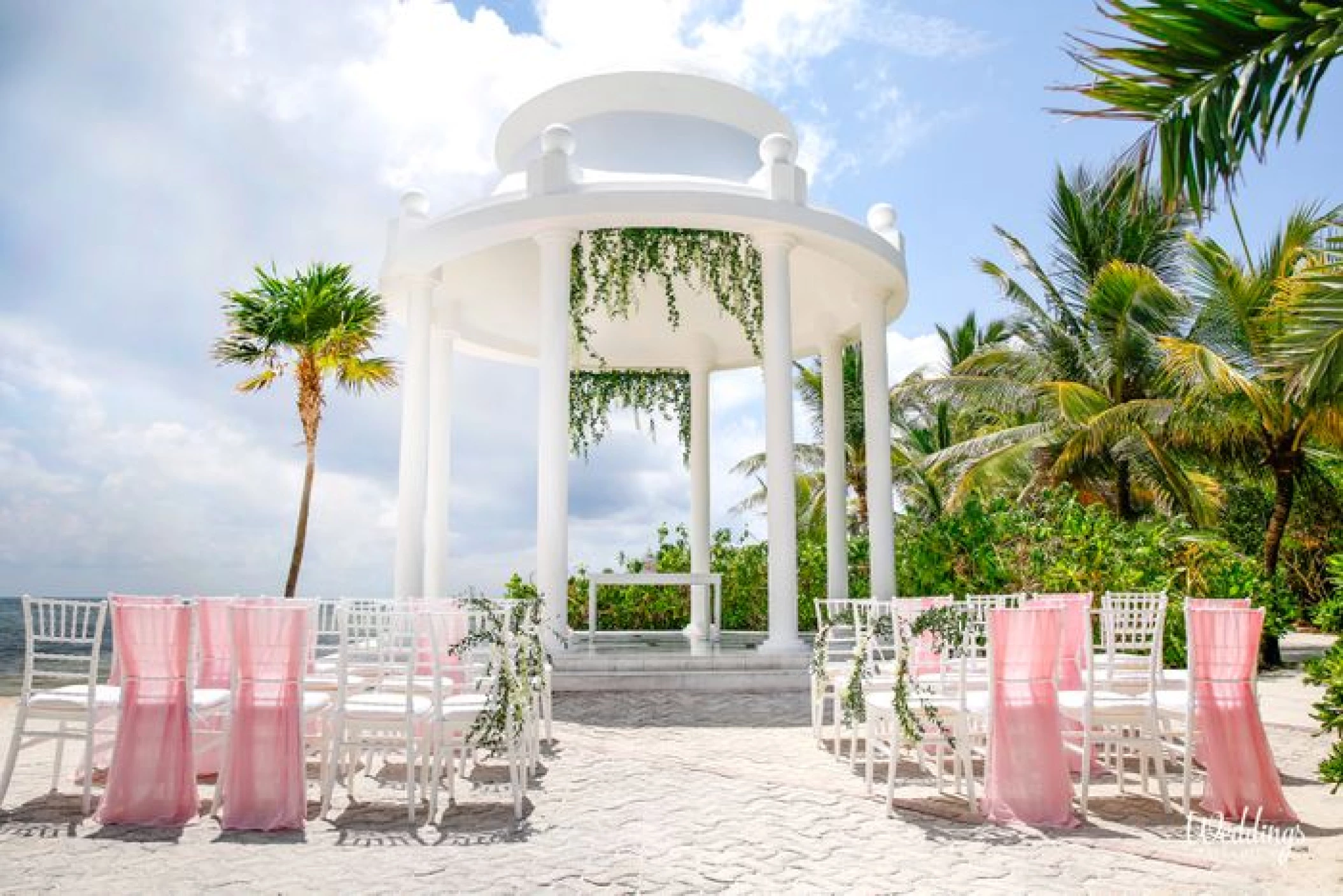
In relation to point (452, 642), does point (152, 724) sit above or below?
below

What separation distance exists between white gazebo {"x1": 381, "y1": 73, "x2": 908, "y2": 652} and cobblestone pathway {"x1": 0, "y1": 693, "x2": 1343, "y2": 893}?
4.43 meters

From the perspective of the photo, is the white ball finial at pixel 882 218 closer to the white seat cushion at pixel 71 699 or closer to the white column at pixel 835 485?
the white column at pixel 835 485

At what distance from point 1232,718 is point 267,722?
5.47 meters

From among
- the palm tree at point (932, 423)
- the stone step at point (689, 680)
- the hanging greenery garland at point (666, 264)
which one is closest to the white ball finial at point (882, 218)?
the hanging greenery garland at point (666, 264)

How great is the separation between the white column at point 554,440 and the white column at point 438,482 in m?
3.23

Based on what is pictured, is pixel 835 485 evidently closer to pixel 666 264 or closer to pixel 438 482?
pixel 666 264

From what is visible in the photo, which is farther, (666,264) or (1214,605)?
(666,264)

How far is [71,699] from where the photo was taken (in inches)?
220

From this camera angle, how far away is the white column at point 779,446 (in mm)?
10594

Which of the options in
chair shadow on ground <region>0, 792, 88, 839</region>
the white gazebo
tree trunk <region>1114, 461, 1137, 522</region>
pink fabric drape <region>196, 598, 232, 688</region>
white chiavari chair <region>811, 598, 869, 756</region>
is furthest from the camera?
tree trunk <region>1114, 461, 1137, 522</region>

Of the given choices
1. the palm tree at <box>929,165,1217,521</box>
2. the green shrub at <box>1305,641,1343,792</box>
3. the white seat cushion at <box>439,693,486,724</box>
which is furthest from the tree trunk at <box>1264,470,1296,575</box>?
the white seat cushion at <box>439,693,486,724</box>

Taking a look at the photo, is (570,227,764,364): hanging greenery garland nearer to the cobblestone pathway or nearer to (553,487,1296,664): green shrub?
(553,487,1296,664): green shrub

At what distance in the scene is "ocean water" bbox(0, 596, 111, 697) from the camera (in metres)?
18.6

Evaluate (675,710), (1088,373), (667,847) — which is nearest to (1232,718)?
(667,847)
